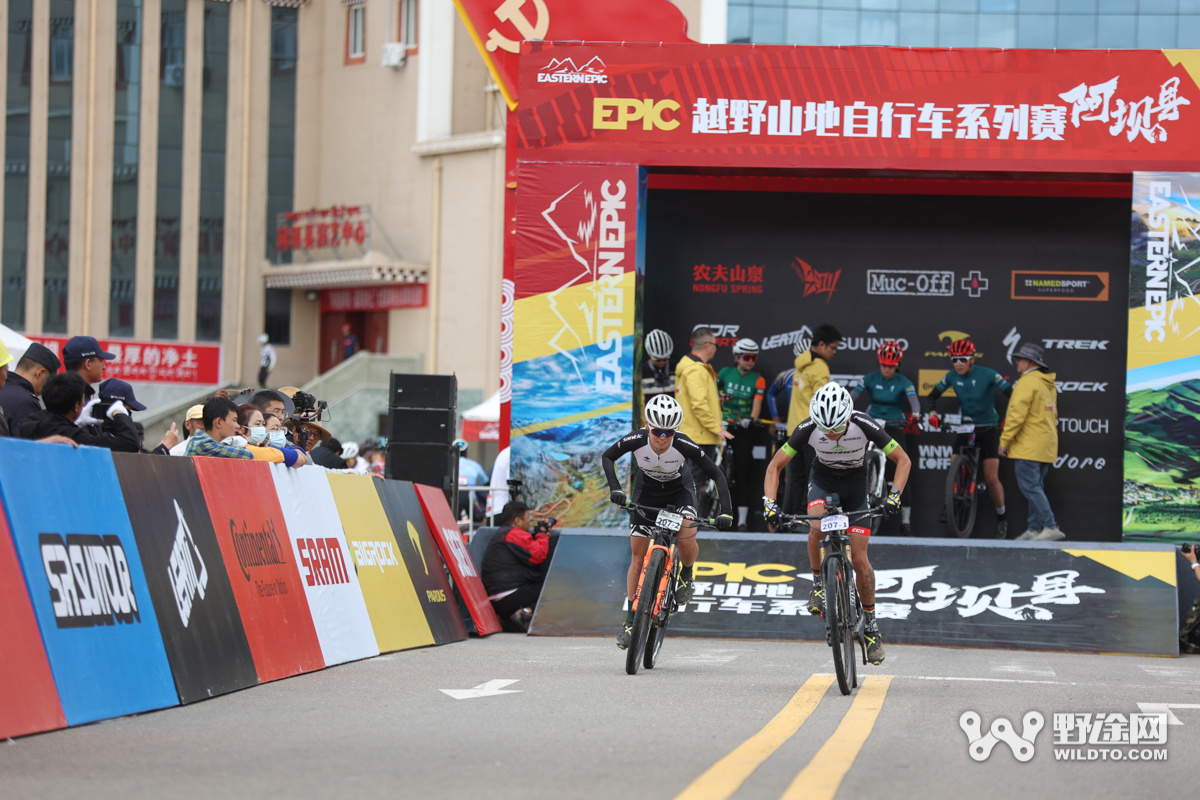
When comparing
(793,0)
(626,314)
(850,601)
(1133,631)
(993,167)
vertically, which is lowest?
(1133,631)

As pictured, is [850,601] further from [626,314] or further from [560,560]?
[626,314]

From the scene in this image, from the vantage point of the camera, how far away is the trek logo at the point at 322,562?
9.93 meters

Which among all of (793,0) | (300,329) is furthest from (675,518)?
(300,329)

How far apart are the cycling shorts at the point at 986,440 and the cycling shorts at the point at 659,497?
6333 millimetres

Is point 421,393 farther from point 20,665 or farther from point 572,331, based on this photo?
point 20,665

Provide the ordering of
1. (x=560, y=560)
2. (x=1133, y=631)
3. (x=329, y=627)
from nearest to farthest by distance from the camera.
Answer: (x=329, y=627), (x=1133, y=631), (x=560, y=560)

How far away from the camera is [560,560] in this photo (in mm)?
14383

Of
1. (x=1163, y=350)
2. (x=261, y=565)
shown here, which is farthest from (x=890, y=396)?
(x=261, y=565)

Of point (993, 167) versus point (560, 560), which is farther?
point (993, 167)

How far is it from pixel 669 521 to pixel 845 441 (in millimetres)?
1400

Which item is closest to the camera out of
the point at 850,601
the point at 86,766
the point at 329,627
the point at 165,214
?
the point at 86,766

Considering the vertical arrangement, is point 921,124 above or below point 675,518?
above

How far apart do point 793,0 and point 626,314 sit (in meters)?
31.6

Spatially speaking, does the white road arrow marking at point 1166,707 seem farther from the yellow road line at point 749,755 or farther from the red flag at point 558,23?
the red flag at point 558,23
